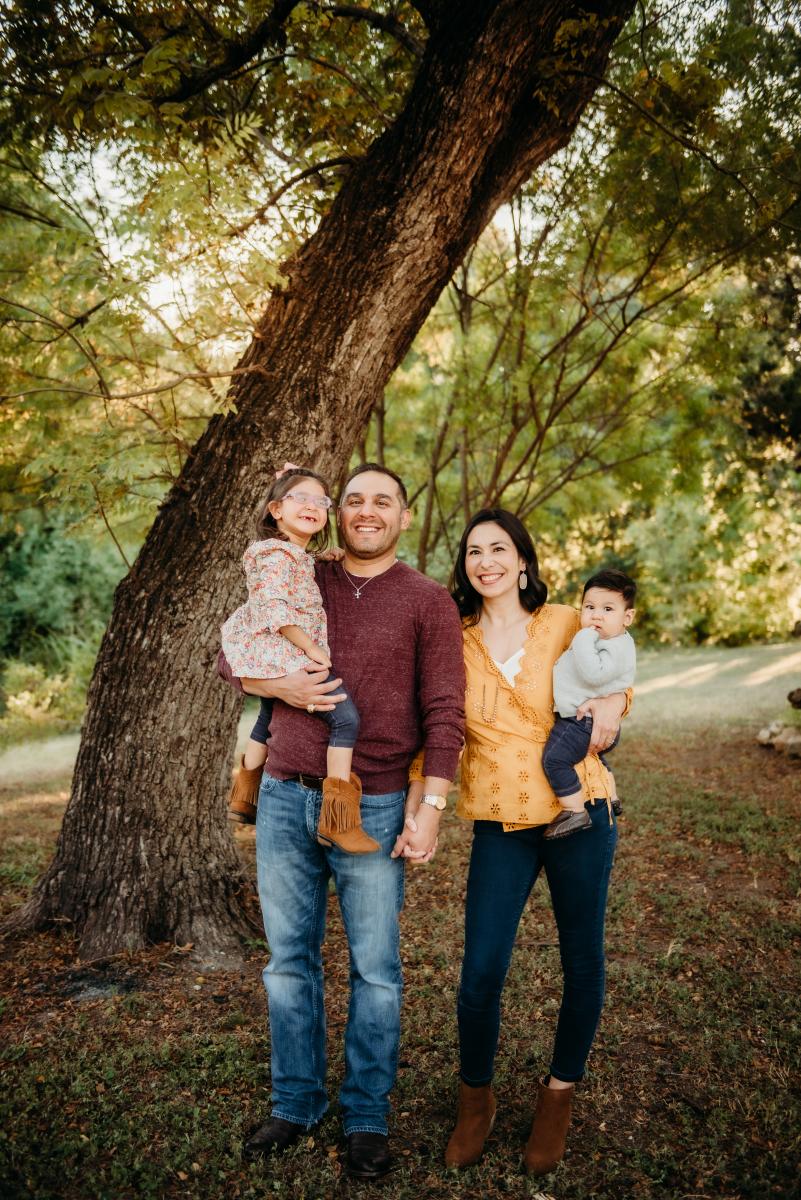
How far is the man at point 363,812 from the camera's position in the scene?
234 cm

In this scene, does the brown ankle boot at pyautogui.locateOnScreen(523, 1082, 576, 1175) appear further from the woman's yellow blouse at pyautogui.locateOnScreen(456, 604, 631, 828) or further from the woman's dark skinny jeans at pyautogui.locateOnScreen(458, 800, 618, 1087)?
the woman's yellow blouse at pyautogui.locateOnScreen(456, 604, 631, 828)

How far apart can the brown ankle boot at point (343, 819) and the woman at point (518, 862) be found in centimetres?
34

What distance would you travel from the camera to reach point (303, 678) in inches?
93.2

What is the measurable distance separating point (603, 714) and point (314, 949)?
1.20 metres

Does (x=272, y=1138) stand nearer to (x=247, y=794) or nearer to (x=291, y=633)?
(x=247, y=794)

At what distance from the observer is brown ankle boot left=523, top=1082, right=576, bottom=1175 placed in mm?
2340

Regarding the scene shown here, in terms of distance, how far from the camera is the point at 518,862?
2338mm

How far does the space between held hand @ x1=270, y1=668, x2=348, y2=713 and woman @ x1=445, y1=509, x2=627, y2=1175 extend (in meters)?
0.43

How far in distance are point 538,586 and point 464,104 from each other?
2182 millimetres

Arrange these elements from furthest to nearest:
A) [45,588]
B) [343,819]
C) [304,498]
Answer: [45,588]
[304,498]
[343,819]

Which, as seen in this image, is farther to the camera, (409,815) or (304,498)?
(304,498)

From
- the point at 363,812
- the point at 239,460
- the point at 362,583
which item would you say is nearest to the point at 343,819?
the point at 363,812

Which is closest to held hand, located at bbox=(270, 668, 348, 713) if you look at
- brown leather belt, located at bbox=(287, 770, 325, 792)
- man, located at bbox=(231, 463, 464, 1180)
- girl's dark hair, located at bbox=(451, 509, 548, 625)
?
man, located at bbox=(231, 463, 464, 1180)

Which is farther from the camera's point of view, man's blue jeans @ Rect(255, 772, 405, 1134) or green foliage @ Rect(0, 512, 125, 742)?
green foliage @ Rect(0, 512, 125, 742)
